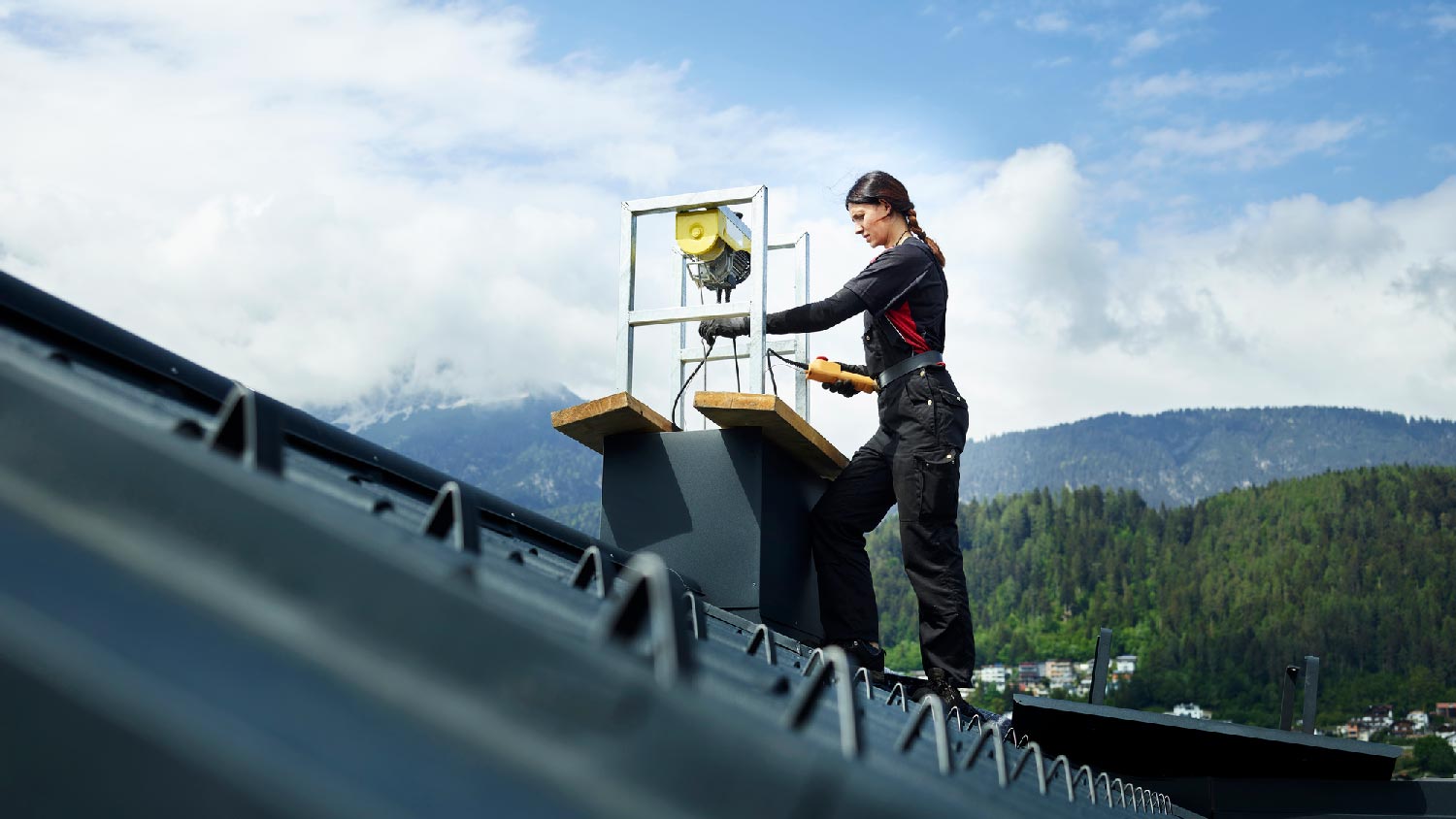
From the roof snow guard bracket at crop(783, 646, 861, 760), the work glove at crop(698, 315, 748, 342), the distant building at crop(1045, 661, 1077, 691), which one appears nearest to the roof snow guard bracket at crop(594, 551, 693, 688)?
the roof snow guard bracket at crop(783, 646, 861, 760)

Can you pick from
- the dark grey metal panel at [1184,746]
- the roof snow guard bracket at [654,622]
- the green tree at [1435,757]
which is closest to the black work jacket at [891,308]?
the dark grey metal panel at [1184,746]

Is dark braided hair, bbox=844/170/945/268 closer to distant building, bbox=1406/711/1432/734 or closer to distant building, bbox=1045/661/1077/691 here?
distant building, bbox=1406/711/1432/734

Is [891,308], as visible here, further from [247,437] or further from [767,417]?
[247,437]

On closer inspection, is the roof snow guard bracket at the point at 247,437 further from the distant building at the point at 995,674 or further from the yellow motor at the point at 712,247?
the distant building at the point at 995,674

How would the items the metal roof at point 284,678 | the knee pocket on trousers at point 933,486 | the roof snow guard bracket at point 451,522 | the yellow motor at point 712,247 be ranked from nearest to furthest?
the metal roof at point 284,678 → the roof snow guard bracket at point 451,522 → the knee pocket on trousers at point 933,486 → the yellow motor at point 712,247

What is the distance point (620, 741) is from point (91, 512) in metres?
0.27

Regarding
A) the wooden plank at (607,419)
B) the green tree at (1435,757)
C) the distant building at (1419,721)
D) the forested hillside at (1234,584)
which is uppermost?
the wooden plank at (607,419)

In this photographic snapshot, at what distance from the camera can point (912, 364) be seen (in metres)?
5.06

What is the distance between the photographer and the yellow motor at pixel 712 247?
18.1 ft

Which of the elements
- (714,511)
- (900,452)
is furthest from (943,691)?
(714,511)

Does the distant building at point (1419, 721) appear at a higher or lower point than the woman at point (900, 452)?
lower

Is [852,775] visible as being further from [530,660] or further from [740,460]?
[740,460]

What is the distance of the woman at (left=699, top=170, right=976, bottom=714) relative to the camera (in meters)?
4.91


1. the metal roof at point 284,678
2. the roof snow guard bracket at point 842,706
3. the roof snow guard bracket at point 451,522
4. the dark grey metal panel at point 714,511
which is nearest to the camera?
the metal roof at point 284,678
